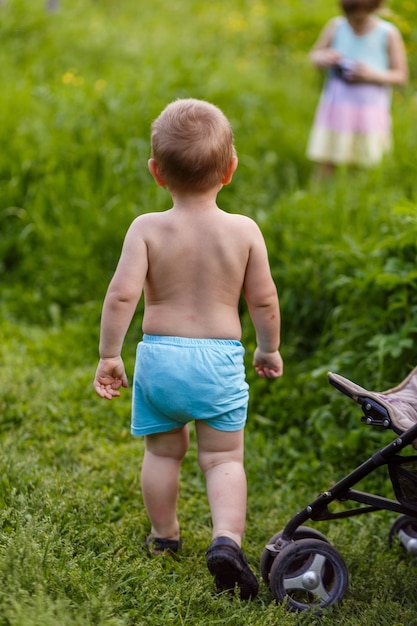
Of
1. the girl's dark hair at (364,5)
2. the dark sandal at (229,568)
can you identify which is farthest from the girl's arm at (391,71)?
the dark sandal at (229,568)

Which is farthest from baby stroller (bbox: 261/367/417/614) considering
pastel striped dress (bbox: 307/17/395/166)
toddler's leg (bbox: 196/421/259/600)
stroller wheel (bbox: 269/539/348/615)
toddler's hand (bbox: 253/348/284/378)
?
pastel striped dress (bbox: 307/17/395/166)

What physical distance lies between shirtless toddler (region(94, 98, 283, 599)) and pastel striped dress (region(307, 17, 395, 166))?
361 cm

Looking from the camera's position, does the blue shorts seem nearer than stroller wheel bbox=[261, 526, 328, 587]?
Yes

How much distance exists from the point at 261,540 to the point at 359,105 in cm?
389

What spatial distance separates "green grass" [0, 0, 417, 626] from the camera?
2.71 m

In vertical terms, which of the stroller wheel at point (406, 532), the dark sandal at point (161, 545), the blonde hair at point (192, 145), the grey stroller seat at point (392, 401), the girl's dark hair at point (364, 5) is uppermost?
the girl's dark hair at point (364, 5)

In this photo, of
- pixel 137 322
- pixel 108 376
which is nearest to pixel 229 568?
pixel 108 376

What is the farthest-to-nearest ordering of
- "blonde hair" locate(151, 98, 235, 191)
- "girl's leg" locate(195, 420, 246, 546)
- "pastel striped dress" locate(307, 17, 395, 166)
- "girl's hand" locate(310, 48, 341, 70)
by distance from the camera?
"pastel striped dress" locate(307, 17, 395, 166)
"girl's hand" locate(310, 48, 341, 70)
"girl's leg" locate(195, 420, 246, 546)
"blonde hair" locate(151, 98, 235, 191)

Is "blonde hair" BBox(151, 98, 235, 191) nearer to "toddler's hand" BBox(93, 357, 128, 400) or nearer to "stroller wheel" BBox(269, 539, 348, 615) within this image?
"toddler's hand" BBox(93, 357, 128, 400)

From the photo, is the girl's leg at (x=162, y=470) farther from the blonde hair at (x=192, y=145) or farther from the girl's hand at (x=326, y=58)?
the girl's hand at (x=326, y=58)

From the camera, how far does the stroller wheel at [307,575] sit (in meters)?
2.79

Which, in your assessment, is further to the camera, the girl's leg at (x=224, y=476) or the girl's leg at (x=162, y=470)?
the girl's leg at (x=162, y=470)

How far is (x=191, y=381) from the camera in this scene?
9.19 ft

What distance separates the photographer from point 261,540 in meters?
3.32
